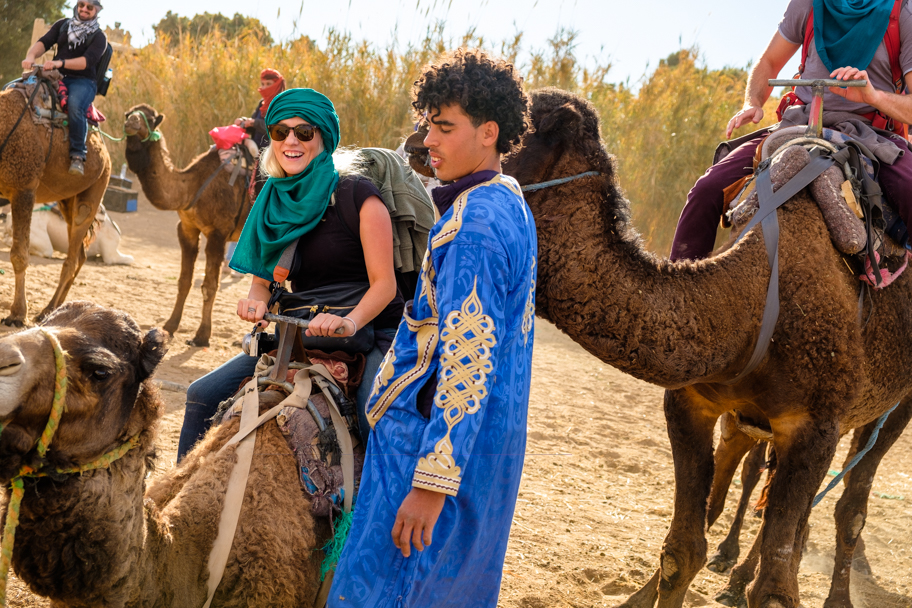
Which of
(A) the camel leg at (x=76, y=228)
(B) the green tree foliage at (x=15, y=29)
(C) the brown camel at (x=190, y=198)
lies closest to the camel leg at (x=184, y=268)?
(C) the brown camel at (x=190, y=198)

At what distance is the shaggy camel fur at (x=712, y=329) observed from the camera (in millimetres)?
2604

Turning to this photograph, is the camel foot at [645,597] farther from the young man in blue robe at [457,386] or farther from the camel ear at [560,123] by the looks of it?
the camel ear at [560,123]

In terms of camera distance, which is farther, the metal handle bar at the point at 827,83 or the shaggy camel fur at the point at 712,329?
the metal handle bar at the point at 827,83

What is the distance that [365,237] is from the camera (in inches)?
108

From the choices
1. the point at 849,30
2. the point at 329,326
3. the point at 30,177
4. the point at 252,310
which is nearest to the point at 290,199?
the point at 252,310

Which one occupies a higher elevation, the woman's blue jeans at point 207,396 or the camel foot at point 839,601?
the woman's blue jeans at point 207,396

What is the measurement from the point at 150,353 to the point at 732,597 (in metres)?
3.71

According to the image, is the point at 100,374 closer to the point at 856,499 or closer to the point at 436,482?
the point at 436,482

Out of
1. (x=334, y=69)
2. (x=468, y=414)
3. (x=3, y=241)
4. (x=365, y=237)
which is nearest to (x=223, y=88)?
(x=334, y=69)

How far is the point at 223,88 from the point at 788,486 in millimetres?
13805

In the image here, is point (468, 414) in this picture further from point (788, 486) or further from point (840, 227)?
point (840, 227)

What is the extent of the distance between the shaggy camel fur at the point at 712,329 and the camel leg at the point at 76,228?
655 centimetres

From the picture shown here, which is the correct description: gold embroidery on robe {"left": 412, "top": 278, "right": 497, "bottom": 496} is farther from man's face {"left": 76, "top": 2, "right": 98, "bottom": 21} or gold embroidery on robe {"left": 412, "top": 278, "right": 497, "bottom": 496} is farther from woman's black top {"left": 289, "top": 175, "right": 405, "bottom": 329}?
man's face {"left": 76, "top": 2, "right": 98, "bottom": 21}

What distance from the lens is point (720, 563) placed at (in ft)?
15.9
